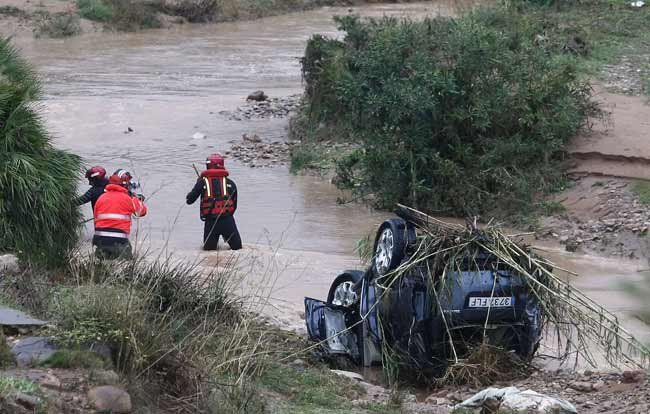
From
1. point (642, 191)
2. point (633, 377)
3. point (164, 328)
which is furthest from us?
point (642, 191)

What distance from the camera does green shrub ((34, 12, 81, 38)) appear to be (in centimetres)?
3616

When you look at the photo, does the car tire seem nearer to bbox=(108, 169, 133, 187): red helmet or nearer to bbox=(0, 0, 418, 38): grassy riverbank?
bbox=(108, 169, 133, 187): red helmet

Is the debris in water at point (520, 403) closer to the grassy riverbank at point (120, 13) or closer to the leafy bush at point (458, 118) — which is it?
the leafy bush at point (458, 118)

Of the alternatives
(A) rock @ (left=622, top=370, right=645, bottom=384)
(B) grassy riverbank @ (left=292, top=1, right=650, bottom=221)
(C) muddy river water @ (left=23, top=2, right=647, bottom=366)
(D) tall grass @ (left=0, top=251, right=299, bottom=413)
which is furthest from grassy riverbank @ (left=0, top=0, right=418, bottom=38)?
(A) rock @ (left=622, top=370, right=645, bottom=384)

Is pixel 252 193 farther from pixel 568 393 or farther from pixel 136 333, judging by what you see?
pixel 136 333

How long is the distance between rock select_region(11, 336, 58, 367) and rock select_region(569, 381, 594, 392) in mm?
3958

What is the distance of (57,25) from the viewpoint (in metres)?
36.5

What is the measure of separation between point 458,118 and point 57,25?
76.5 feet

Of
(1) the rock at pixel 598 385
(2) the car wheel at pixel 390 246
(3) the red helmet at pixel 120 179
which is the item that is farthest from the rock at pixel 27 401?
(3) the red helmet at pixel 120 179

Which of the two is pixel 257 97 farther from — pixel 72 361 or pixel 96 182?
pixel 72 361

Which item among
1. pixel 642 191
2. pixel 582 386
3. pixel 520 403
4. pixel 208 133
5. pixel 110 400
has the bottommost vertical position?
pixel 208 133

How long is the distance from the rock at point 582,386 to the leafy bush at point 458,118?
855 centimetres

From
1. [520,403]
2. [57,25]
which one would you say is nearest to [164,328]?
[520,403]

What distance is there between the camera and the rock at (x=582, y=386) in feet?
25.7
